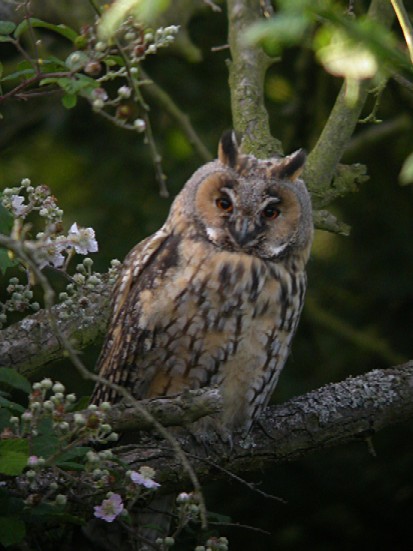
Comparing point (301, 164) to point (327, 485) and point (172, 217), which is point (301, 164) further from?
point (327, 485)

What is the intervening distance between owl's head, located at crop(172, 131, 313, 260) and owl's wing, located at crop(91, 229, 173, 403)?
21cm

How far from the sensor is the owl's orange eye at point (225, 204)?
9.91 feet

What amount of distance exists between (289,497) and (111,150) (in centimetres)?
167

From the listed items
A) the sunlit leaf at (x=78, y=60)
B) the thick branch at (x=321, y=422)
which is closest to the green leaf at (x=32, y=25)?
the sunlit leaf at (x=78, y=60)

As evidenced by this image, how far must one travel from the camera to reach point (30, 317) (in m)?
2.82

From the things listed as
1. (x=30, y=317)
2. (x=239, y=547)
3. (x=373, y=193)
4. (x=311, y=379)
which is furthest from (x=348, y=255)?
(x=30, y=317)

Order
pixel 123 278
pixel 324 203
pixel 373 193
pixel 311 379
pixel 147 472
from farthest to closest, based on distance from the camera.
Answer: pixel 373 193, pixel 311 379, pixel 324 203, pixel 123 278, pixel 147 472

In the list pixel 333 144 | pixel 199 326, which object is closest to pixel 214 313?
pixel 199 326

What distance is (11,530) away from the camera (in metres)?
1.83

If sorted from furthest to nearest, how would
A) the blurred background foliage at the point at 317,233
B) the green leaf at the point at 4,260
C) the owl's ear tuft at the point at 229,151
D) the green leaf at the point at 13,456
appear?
1. the blurred background foliage at the point at 317,233
2. the owl's ear tuft at the point at 229,151
3. the green leaf at the point at 4,260
4. the green leaf at the point at 13,456

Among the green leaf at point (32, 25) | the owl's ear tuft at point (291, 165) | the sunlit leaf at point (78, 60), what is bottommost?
the owl's ear tuft at point (291, 165)

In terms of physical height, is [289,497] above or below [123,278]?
below

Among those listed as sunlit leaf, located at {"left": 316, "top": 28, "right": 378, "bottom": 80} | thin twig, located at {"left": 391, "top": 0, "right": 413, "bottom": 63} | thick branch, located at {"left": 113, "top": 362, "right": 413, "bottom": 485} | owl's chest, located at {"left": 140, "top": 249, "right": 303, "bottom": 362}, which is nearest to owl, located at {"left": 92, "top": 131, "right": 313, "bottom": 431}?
owl's chest, located at {"left": 140, "top": 249, "right": 303, "bottom": 362}

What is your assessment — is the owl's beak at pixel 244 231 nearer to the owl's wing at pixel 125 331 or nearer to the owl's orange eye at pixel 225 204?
the owl's orange eye at pixel 225 204
